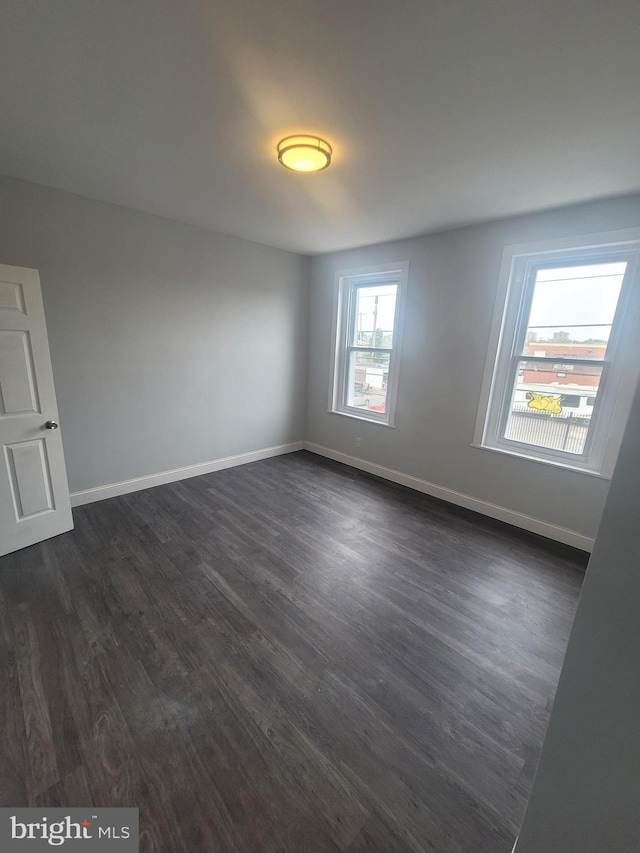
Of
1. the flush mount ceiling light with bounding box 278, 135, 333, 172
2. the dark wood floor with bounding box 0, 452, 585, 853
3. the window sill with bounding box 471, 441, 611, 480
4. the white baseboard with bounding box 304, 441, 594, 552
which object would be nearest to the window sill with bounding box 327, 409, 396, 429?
the white baseboard with bounding box 304, 441, 594, 552

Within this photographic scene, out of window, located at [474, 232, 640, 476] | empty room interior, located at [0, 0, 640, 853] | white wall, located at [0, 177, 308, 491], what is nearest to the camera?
empty room interior, located at [0, 0, 640, 853]

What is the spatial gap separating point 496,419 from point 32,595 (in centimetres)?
372

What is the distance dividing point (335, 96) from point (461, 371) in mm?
2384

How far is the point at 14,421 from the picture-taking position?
2.34 meters

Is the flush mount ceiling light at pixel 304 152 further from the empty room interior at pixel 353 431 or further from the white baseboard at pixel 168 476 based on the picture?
the white baseboard at pixel 168 476

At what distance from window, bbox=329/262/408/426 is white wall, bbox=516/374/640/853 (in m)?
3.19

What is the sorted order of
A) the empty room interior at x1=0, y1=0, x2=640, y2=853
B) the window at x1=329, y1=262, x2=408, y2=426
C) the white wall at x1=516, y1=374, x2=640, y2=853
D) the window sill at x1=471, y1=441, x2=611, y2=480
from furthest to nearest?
the window at x1=329, y1=262, x2=408, y2=426 < the window sill at x1=471, y1=441, x2=611, y2=480 < the empty room interior at x1=0, y1=0, x2=640, y2=853 < the white wall at x1=516, y1=374, x2=640, y2=853

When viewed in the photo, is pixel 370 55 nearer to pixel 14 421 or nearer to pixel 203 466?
pixel 14 421

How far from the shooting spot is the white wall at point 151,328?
9.03 feet

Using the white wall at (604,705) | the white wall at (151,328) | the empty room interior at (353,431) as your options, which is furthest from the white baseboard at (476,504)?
the white wall at (604,705)

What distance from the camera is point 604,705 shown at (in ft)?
2.44

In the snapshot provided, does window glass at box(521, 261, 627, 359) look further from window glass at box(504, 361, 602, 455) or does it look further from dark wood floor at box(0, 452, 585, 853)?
dark wood floor at box(0, 452, 585, 853)

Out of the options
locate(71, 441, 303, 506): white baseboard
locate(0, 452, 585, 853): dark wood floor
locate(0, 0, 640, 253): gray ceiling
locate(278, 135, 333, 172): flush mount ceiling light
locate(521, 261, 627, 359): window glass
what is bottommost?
locate(0, 452, 585, 853): dark wood floor

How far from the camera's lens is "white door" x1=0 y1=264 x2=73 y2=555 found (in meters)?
2.26
